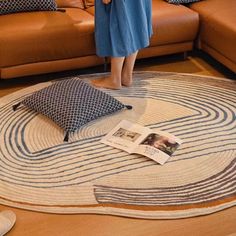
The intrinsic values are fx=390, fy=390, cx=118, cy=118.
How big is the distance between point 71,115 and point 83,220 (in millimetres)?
750

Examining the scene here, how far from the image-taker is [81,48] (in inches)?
113

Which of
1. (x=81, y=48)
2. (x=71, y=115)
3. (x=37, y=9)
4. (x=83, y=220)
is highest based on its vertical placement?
(x=37, y=9)

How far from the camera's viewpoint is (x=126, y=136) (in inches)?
92.3

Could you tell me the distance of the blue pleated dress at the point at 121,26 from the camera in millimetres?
2553

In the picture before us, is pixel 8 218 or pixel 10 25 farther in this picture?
pixel 10 25

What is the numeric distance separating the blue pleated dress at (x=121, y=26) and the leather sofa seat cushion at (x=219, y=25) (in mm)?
563

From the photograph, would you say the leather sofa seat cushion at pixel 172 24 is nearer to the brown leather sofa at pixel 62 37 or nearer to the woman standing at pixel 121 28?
the brown leather sofa at pixel 62 37

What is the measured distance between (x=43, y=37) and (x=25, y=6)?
0.42 meters

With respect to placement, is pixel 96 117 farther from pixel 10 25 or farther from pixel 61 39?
pixel 10 25

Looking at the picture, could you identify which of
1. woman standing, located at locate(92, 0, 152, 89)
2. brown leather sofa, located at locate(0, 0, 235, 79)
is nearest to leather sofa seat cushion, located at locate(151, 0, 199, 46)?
brown leather sofa, located at locate(0, 0, 235, 79)

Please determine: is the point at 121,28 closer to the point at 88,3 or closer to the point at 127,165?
the point at 88,3

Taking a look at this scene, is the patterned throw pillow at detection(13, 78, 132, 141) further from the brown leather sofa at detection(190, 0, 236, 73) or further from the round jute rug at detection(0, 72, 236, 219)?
the brown leather sofa at detection(190, 0, 236, 73)

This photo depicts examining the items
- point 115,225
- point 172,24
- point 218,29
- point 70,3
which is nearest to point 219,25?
point 218,29

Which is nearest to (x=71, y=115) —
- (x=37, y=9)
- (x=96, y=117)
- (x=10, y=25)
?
(x=96, y=117)
